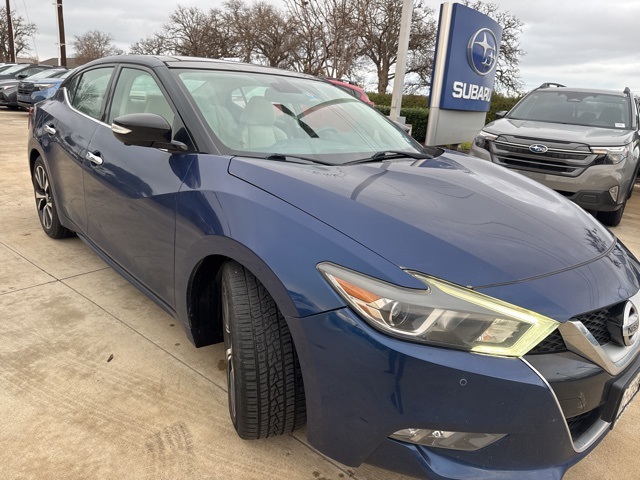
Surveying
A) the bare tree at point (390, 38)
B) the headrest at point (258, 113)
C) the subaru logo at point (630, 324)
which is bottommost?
the subaru logo at point (630, 324)

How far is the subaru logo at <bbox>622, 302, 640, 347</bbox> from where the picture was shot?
5.42ft

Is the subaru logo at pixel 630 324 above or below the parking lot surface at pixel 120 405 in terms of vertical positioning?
above

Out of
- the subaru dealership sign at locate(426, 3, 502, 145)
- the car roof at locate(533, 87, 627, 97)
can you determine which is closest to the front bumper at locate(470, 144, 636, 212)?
the car roof at locate(533, 87, 627, 97)

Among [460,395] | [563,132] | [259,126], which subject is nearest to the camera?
[460,395]

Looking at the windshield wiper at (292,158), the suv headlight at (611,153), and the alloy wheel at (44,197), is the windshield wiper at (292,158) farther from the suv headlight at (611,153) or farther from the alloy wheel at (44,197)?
the suv headlight at (611,153)

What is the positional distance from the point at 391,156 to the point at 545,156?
12.3ft

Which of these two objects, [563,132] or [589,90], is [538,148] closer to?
[563,132]

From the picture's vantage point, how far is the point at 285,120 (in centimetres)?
258

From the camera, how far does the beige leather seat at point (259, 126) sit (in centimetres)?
233

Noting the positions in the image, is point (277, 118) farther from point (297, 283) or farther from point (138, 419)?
point (138, 419)

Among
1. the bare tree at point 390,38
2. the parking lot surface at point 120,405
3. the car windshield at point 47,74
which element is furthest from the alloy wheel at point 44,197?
the bare tree at point 390,38

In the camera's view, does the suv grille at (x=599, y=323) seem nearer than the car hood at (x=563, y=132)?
Yes

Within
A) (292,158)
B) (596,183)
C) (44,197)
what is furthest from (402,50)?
(292,158)

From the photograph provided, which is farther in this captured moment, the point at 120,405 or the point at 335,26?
the point at 335,26
